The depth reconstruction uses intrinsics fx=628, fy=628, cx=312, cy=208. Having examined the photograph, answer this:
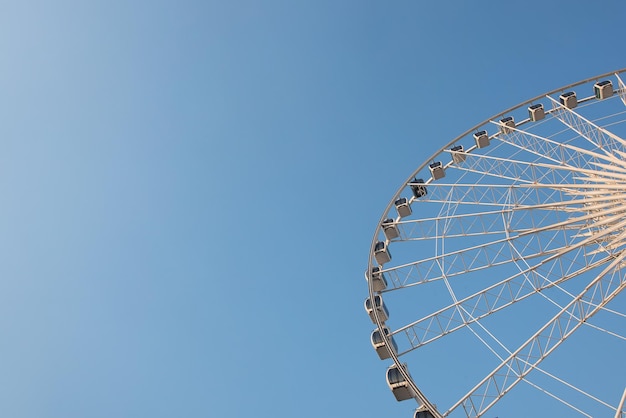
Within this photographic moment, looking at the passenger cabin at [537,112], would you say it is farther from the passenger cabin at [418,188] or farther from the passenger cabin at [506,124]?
the passenger cabin at [418,188]

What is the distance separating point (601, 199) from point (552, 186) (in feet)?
7.91

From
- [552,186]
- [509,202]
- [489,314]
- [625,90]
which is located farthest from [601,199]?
[625,90]

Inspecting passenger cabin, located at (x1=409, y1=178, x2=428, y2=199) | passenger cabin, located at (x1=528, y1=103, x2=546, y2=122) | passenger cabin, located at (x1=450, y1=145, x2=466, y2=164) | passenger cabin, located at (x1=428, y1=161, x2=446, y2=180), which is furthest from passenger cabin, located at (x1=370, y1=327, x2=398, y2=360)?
passenger cabin, located at (x1=528, y1=103, x2=546, y2=122)

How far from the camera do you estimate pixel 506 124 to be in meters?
33.1

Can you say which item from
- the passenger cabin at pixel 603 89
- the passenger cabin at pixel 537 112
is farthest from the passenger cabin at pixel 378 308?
the passenger cabin at pixel 603 89

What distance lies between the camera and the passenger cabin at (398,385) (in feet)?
83.8

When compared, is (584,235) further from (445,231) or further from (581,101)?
(581,101)

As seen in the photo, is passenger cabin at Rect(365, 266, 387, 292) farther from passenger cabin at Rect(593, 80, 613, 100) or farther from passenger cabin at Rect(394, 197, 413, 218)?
passenger cabin at Rect(593, 80, 613, 100)

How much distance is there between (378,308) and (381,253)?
112 inches

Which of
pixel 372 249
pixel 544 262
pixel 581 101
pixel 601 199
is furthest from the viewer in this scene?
pixel 581 101

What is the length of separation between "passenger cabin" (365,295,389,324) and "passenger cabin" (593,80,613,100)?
50.2 ft

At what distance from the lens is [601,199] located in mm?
23094

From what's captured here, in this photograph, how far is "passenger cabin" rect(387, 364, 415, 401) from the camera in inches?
1006

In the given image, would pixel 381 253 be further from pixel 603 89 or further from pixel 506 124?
pixel 603 89
